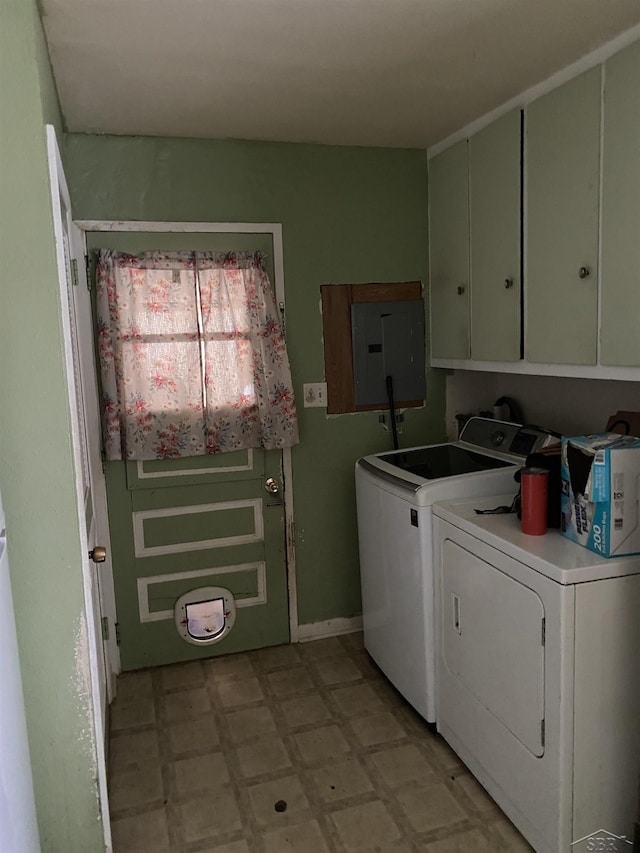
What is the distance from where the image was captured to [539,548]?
1948 millimetres

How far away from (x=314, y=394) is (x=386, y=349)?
430 mm

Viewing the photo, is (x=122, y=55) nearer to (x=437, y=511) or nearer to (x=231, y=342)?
(x=231, y=342)

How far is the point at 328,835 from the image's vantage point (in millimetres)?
2100

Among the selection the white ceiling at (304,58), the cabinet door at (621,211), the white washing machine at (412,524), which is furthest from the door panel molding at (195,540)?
the cabinet door at (621,211)

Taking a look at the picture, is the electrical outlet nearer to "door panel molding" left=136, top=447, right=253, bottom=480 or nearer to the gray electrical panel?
the gray electrical panel

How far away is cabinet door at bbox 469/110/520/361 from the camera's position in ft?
8.40

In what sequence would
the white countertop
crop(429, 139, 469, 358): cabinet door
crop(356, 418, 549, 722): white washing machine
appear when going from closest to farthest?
the white countertop < crop(356, 418, 549, 722): white washing machine < crop(429, 139, 469, 358): cabinet door

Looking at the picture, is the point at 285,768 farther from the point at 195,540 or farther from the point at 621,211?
the point at 621,211

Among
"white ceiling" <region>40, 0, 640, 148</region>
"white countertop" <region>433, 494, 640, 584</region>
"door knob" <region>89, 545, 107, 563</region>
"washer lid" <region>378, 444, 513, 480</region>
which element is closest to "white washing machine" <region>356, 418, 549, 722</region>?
"washer lid" <region>378, 444, 513, 480</region>

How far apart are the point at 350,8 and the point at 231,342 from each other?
4.96 feet

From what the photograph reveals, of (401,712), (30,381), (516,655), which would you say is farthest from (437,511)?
(30,381)

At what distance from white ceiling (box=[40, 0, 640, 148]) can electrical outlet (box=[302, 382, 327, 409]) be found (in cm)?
114

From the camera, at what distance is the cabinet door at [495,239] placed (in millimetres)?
2561

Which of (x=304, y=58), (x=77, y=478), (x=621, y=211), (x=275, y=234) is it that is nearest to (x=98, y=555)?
(x=77, y=478)
